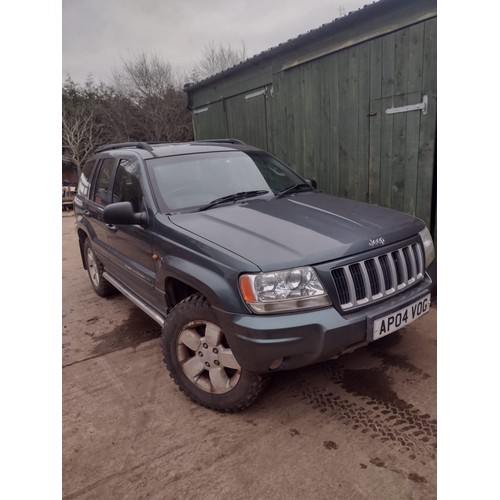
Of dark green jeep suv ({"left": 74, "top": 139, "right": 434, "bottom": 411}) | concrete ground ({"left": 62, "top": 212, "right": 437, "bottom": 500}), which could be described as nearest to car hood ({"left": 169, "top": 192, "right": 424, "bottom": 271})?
dark green jeep suv ({"left": 74, "top": 139, "right": 434, "bottom": 411})

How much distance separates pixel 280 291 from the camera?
2.11 metres

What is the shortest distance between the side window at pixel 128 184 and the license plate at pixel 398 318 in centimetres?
203

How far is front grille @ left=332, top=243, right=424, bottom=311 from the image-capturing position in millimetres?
2217

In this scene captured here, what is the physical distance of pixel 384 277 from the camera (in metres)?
2.41

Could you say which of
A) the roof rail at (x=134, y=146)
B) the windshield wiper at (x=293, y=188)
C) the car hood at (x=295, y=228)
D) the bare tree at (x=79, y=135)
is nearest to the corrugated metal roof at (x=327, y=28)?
the windshield wiper at (x=293, y=188)

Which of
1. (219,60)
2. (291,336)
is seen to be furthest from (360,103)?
(219,60)

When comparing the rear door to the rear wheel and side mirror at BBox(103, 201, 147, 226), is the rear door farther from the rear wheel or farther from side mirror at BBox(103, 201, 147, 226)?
the rear wheel

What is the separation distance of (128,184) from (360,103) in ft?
10.8

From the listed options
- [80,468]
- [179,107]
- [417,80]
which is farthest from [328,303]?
[179,107]

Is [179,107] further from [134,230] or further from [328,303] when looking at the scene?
[328,303]

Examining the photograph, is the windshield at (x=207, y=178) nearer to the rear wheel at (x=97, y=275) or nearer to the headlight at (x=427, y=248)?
the headlight at (x=427, y=248)

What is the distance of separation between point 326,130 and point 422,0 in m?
1.92

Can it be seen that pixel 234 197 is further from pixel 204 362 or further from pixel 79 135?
pixel 79 135

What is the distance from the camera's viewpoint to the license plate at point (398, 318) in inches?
88.3
